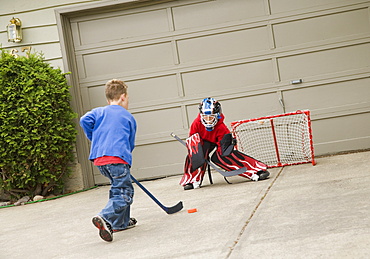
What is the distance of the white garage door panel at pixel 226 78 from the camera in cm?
786

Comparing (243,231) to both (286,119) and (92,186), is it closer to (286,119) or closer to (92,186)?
(286,119)

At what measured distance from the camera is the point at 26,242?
15.3 feet

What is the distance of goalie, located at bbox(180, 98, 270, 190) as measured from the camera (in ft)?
20.5

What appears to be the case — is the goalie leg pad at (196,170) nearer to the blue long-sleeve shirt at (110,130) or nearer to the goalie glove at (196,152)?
the goalie glove at (196,152)

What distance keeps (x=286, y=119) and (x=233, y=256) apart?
4.63 m

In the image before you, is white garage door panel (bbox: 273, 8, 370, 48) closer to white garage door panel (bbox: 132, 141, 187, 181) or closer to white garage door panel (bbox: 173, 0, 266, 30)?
white garage door panel (bbox: 173, 0, 266, 30)

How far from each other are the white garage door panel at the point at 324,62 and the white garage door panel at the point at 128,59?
1596 mm

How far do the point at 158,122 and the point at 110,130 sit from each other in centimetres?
362

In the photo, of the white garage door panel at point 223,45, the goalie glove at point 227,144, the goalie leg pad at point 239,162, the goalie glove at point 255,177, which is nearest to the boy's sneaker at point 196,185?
the goalie leg pad at point 239,162

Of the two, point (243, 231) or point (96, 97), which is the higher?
point (96, 97)

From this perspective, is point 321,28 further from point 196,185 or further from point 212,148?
point 196,185

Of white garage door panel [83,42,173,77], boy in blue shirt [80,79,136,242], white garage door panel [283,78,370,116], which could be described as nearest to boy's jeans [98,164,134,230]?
boy in blue shirt [80,79,136,242]

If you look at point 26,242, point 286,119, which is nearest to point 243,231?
point 26,242

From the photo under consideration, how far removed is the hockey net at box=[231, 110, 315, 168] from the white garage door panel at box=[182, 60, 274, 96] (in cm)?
57
